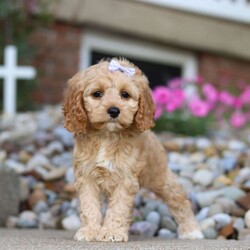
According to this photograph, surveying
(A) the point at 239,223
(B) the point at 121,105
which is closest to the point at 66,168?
(A) the point at 239,223

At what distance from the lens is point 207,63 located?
10.5 meters

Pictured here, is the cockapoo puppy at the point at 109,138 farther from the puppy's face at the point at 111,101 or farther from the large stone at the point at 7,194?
the large stone at the point at 7,194

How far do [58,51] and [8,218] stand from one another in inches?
174

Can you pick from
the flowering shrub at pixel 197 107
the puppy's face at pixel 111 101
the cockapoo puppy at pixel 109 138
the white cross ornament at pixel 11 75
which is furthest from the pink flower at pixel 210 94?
the puppy's face at pixel 111 101

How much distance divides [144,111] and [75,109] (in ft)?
1.21

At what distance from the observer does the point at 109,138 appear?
4.04 m

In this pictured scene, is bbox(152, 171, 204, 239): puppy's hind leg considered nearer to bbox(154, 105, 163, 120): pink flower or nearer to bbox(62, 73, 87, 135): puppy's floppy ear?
bbox(62, 73, 87, 135): puppy's floppy ear

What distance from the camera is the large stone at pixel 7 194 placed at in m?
5.47

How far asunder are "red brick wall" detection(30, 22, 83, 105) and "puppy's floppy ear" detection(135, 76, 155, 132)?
213 inches

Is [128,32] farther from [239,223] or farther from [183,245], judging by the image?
[183,245]

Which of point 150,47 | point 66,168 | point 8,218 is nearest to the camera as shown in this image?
point 8,218

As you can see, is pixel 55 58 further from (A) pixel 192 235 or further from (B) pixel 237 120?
(A) pixel 192 235

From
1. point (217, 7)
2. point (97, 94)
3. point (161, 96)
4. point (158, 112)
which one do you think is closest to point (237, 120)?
point (161, 96)

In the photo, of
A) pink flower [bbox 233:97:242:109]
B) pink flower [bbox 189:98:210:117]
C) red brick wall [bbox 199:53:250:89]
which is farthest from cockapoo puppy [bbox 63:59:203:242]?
red brick wall [bbox 199:53:250:89]
